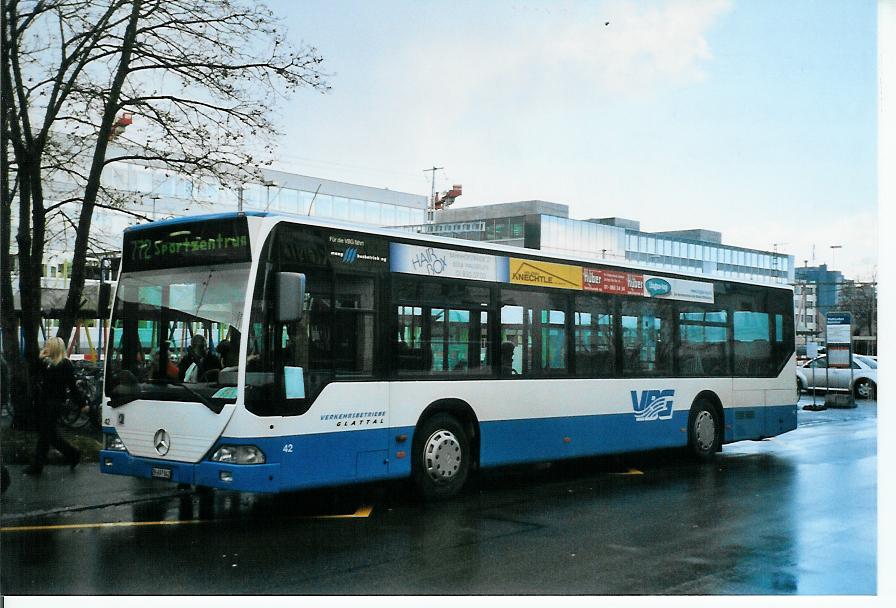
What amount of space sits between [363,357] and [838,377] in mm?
21073

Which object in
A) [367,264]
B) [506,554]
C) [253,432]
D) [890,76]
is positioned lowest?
[506,554]

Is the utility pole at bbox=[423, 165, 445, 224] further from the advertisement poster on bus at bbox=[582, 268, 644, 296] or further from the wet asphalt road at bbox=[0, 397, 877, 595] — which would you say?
the wet asphalt road at bbox=[0, 397, 877, 595]

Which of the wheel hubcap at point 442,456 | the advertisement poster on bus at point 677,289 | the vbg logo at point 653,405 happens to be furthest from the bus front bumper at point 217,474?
the advertisement poster on bus at point 677,289

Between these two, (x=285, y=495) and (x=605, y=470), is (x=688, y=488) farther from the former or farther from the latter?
(x=285, y=495)

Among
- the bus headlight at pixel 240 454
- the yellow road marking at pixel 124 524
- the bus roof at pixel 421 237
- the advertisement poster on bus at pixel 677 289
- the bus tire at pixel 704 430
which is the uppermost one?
the bus roof at pixel 421 237

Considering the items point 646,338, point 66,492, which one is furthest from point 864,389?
point 66,492

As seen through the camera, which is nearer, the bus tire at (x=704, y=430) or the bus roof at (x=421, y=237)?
the bus roof at (x=421, y=237)

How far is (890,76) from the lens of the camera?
8.23m

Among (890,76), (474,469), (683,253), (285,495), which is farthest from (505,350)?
(683,253)

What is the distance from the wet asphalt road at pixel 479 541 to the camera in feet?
23.5

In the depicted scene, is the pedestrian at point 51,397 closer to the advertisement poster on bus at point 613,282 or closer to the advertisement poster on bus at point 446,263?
the advertisement poster on bus at point 446,263

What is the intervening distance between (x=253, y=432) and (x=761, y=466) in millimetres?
8503

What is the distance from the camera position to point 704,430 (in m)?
14.4

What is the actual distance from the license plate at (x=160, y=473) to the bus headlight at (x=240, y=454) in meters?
0.64
